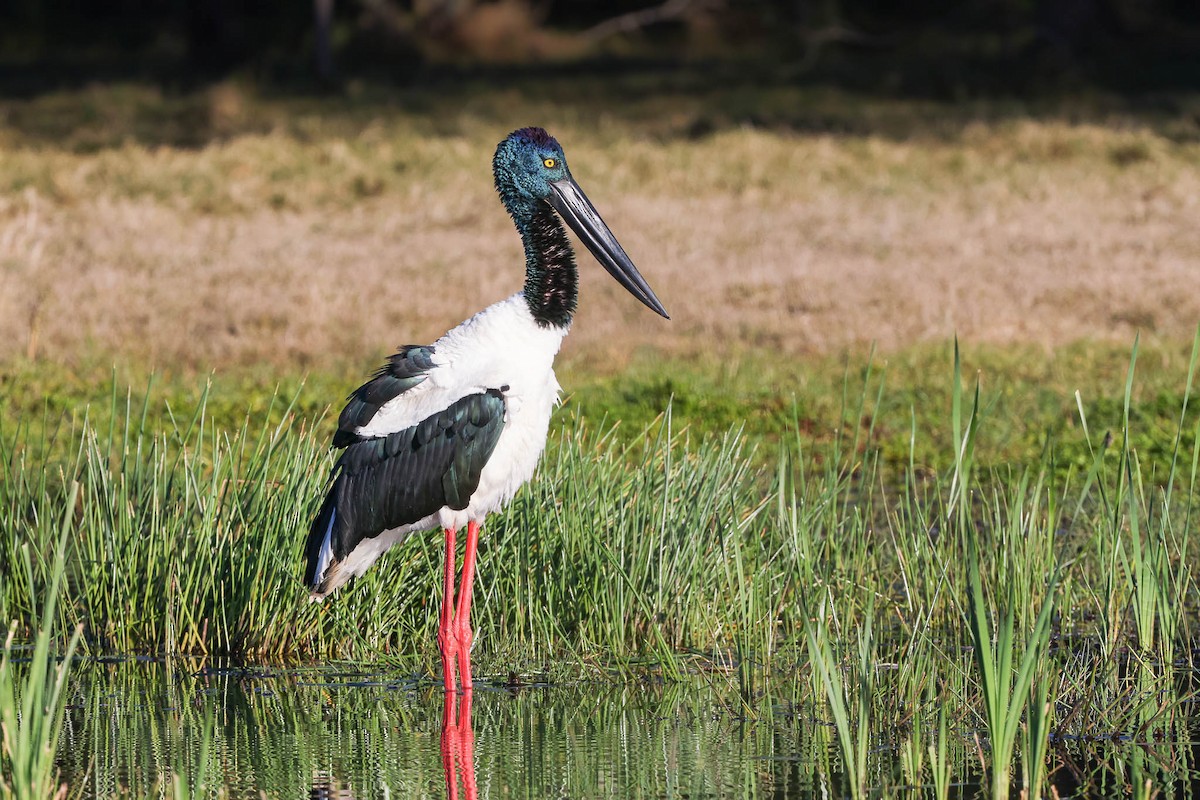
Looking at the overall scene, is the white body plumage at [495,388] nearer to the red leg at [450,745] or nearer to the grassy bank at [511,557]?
the grassy bank at [511,557]

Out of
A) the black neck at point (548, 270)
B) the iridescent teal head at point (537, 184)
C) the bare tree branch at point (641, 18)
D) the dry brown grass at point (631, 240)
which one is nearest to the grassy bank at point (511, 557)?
the black neck at point (548, 270)

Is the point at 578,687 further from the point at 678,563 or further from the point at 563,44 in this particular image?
the point at 563,44

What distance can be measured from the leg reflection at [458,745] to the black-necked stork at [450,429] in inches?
3.8

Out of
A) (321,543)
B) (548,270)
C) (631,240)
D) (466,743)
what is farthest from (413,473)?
(631,240)

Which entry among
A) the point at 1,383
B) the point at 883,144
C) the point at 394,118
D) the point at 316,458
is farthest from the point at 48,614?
the point at 394,118

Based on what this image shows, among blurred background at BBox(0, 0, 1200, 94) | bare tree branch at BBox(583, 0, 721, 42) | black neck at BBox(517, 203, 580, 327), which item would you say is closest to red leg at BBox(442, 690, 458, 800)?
black neck at BBox(517, 203, 580, 327)

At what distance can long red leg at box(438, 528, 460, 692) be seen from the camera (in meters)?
5.95

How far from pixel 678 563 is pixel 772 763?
1214mm

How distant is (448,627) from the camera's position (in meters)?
6.00

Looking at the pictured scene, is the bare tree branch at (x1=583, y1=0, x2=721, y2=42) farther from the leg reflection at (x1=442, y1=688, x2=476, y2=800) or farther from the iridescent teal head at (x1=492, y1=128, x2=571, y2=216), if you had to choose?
the leg reflection at (x1=442, y1=688, x2=476, y2=800)

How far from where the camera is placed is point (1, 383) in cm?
1009

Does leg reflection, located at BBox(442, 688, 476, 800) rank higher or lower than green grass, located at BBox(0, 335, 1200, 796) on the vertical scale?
lower

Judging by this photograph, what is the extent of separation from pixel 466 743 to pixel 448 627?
2.09 ft

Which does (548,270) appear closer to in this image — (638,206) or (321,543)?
(321,543)
